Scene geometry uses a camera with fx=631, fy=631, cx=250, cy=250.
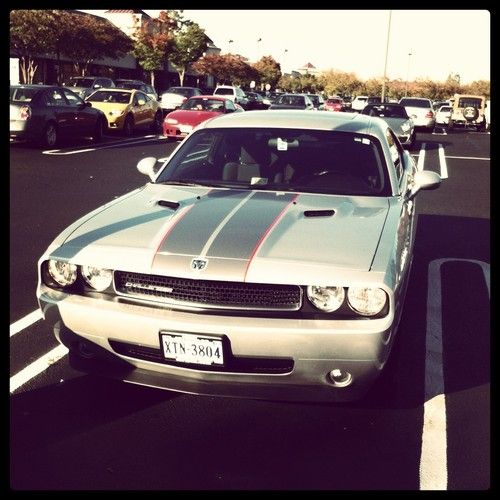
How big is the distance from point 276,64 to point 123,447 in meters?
89.4

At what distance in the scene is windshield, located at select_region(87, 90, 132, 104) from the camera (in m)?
20.4

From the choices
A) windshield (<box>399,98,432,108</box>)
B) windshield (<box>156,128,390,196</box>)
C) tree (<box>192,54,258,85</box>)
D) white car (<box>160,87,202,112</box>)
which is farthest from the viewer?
Answer: tree (<box>192,54,258,85</box>)

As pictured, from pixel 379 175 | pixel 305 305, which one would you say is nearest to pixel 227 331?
pixel 305 305

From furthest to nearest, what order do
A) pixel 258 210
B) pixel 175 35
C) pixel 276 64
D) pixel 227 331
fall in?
pixel 276 64 < pixel 175 35 < pixel 258 210 < pixel 227 331

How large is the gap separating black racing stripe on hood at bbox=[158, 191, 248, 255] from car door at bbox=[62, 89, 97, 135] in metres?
13.5

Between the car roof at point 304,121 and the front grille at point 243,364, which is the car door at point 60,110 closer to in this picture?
the car roof at point 304,121

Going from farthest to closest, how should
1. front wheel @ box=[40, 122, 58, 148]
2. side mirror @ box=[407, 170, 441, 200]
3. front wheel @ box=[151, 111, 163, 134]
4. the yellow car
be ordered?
front wheel @ box=[151, 111, 163, 134] → the yellow car → front wheel @ box=[40, 122, 58, 148] → side mirror @ box=[407, 170, 441, 200]

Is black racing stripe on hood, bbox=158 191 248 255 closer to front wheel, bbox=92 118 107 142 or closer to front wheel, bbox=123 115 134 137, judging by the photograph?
front wheel, bbox=92 118 107 142

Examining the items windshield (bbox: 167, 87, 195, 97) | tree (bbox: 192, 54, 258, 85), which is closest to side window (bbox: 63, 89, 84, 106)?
windshield (bbox: 167, 87, 195, 97)

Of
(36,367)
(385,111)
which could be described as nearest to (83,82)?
(385,111)

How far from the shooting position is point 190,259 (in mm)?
3043

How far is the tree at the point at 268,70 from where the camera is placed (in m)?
80.1

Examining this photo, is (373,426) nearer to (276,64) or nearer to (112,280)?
(112,280)

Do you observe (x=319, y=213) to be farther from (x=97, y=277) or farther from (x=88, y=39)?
(x=88, y=39)
